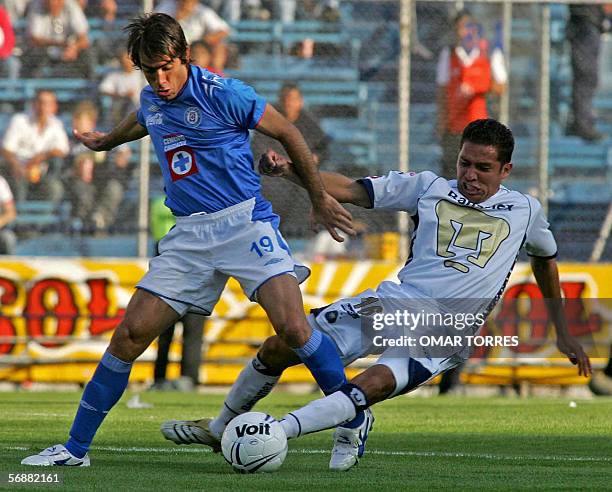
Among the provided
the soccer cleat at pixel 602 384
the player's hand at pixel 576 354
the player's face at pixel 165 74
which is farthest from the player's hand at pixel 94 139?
the soccer cleat at pixel 602 384

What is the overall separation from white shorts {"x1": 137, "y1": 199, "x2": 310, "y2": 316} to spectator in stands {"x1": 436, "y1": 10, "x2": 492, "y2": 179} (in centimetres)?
899

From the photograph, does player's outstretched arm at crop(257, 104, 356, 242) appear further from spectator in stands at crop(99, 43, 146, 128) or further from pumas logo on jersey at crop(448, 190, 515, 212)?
spectator in stands at crop(99, 43, 146, 128)

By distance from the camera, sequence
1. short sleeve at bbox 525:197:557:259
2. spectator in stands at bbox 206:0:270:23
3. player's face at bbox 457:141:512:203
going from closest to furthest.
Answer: player's face at bbox 457:141:512:203, short sleeve at bbox 525:197:557:259, spectator in stands at bbox 206:0:270:23

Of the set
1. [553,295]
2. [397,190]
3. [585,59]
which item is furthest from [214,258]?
[585,59]

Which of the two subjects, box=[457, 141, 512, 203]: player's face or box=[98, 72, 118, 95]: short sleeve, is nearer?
box=[457, 141, 512, 203]: player's face

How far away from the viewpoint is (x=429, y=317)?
256 inches

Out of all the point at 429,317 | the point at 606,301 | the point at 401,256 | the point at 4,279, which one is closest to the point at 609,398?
the point at 606,301

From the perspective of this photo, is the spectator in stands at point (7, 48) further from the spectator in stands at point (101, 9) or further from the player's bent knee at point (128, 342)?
the player's bent knee at point (128, 342)

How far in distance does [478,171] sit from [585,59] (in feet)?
31.9

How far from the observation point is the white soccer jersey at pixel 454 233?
21.5 feet

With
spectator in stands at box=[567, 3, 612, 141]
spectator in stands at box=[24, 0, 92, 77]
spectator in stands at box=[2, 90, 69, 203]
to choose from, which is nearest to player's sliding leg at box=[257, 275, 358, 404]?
spectator in stands at box=[2, 90, 69, 203]

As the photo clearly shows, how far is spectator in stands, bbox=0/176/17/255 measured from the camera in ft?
46.8

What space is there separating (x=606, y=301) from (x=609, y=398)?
5.10ft

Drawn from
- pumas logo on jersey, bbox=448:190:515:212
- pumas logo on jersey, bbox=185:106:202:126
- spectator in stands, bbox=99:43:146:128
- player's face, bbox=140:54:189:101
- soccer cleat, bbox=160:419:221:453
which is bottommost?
soccer cleat, bbox=160:419:221:453
